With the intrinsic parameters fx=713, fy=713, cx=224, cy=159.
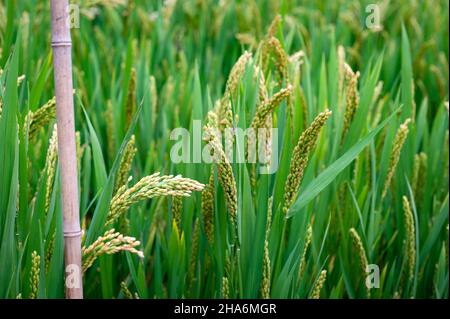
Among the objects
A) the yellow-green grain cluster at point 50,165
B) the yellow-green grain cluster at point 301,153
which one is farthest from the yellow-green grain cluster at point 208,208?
the yellow-green grain cluster at point 50,165

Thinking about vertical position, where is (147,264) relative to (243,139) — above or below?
below

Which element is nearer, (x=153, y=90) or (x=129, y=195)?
(x=129, y=195)

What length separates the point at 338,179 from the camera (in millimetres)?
1433

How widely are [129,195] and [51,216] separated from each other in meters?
0.19

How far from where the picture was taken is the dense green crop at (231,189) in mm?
1035

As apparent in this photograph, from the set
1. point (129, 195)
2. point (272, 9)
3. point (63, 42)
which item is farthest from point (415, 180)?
point (272, 9)

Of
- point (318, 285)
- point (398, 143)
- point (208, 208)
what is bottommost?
point (318, 285)

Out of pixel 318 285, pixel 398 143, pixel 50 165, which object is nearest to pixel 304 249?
pixel 318 285

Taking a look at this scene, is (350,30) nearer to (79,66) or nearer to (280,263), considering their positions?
(79,66)

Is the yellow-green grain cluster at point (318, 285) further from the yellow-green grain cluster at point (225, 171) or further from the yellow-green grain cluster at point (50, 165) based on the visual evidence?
the yellow-green grain cluster at point (50, 165)

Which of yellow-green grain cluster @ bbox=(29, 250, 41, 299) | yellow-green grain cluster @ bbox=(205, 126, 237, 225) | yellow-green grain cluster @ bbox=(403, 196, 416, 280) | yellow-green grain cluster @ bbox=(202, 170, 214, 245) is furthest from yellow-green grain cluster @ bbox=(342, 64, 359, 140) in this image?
yellow-green grain cluster @ bbox=(29, 250, 41, 299)

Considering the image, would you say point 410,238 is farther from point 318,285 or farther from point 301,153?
point 301,153

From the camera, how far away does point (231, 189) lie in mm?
999

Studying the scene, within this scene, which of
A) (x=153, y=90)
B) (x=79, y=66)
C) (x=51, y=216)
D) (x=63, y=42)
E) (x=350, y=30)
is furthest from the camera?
(x=350, y=30)
